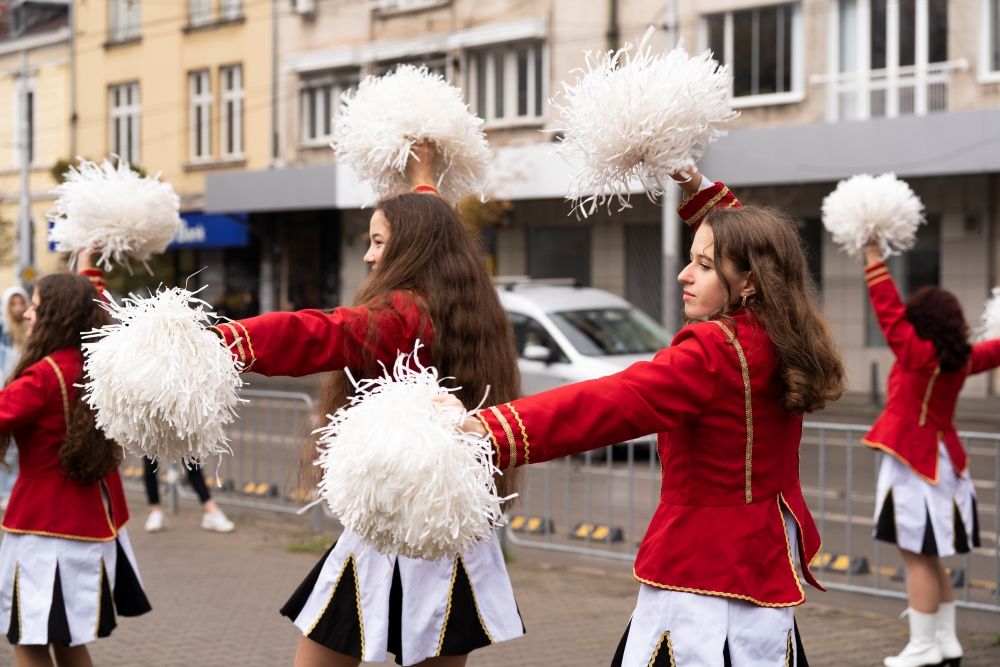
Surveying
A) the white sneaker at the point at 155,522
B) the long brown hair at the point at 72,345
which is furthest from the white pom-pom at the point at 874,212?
the white sneaker at the point at 155,522

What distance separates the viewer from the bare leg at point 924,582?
5895 millimetres

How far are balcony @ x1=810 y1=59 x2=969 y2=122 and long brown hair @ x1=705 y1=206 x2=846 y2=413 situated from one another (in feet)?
56.1

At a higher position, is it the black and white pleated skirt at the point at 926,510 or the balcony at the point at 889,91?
the balcony at the point at 889,91

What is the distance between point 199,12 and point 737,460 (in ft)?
96.0

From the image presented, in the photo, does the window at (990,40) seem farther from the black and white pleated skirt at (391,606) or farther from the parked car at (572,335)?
the black and white pleated skirt at (391,606)

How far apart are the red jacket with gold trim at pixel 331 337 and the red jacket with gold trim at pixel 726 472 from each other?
76 centimetres

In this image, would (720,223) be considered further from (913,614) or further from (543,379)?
(543,379)

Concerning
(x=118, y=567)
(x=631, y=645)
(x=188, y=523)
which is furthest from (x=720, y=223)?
(x=188, y=523)

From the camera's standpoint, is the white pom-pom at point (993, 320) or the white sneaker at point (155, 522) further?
the white sneaker at point (155, 522)

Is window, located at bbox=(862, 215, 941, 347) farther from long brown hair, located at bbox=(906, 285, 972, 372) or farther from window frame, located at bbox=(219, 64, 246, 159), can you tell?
long brown hair, located at bbox=(906, 285, 972, 372)

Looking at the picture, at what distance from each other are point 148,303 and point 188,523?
7.18 metres

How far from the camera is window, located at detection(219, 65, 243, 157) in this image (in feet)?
97.3

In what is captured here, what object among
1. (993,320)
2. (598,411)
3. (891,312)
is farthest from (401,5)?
(598,411)

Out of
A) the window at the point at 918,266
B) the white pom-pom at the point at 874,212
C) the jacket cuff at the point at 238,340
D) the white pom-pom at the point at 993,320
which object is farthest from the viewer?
the window at the point at 918,266
